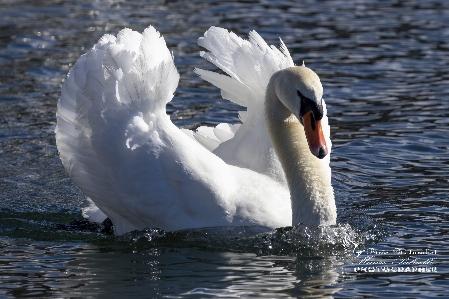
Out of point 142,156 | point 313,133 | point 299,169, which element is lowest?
point 299,169

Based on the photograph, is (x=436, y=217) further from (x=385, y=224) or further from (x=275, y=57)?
(x=275, y=57)

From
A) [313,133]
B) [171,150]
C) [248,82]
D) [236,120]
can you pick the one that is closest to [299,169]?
[313,133]

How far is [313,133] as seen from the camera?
7.36 m

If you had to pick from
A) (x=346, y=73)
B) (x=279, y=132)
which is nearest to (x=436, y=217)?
(x=279, y=132)

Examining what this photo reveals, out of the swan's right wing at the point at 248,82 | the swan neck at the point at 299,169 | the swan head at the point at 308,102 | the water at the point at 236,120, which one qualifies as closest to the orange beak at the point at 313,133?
the swan head at the point at 308,102

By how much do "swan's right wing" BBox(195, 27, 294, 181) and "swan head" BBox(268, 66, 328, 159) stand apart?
1.00m

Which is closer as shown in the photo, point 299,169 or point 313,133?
point 313,133

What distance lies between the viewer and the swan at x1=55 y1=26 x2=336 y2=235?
7.48m

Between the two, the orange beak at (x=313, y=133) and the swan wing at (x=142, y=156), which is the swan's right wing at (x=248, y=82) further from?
the orange beak at (x=313, y=133)

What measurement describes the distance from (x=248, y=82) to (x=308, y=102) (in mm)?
1303

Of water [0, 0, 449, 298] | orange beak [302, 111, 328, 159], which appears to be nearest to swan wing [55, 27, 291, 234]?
water [0, 0, 449, 298]

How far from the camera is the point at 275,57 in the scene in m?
8.68

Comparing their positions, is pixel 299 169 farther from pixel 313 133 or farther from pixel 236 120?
pixel 236 120

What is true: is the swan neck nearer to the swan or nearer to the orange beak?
the swan
